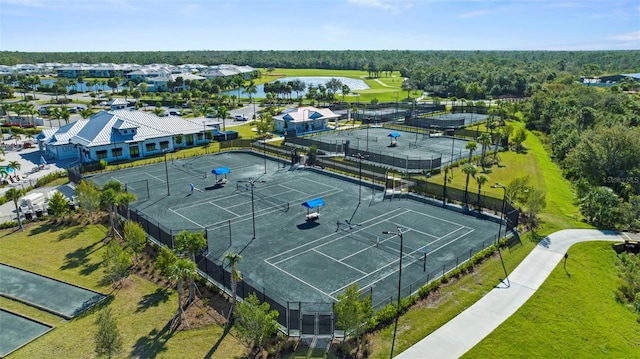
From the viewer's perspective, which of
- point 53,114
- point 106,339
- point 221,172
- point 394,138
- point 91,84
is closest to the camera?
point 106,339

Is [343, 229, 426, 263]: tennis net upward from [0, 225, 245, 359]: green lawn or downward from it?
upward

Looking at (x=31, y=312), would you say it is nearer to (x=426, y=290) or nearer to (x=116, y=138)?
(x=426, y=290)

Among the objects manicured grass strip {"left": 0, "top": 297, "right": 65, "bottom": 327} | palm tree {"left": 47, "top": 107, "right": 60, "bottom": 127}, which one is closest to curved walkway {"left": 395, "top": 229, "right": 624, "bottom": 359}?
manicured grass strip {"left": 0, "top": 297, "right": 65, "bottom": 327}

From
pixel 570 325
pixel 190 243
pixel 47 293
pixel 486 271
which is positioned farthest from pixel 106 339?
pixel 570 325

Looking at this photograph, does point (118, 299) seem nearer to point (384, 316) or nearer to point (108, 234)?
point (108, 234)

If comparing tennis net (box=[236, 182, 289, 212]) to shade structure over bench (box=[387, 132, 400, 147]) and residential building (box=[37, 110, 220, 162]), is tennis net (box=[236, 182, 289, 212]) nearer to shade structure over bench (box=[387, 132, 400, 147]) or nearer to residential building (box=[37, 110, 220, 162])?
residential building (box=[37, 110, 220, 162])
